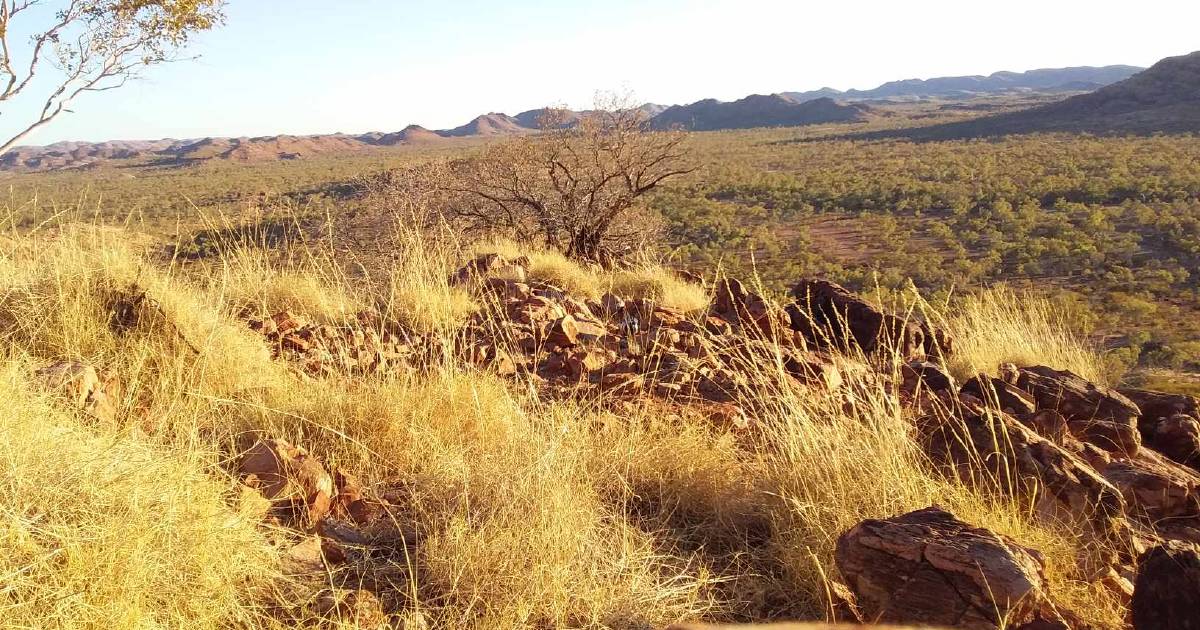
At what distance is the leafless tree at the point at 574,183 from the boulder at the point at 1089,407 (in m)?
7.15

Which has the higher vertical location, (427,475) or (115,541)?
(115,541)

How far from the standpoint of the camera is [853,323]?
4.96 m

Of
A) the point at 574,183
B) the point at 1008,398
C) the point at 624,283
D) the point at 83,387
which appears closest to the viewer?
the point at 83,387

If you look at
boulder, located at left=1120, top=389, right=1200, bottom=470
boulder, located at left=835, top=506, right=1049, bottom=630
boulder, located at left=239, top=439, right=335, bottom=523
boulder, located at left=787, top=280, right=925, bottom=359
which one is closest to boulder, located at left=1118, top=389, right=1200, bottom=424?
boulder, located at left=1120, top=389, right=1200, bottom=470

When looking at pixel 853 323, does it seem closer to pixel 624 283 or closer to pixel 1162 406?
pixel 1162 406

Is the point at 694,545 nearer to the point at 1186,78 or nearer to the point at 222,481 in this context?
the point at 222,481

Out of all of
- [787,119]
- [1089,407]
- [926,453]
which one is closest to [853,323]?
[1089,407]

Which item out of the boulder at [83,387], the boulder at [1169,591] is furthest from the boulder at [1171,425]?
the boulder at [83,387]

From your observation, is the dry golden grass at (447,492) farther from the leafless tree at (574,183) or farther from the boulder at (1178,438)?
the leafless tree at (574,183)

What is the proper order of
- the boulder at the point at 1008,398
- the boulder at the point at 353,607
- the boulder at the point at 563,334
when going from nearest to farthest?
the boulder at the point at 353,607
the boulder at the point at 1008,398
the boulder at the point at 563,334

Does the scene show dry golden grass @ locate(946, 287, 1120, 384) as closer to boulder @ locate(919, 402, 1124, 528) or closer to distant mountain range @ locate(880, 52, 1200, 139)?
boulder @ locate(919, 402, 1124, 528)

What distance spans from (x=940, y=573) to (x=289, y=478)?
2.16 metres

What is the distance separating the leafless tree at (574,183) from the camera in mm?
11141

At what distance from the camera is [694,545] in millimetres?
2688
